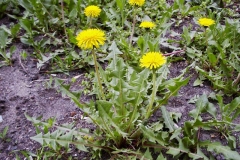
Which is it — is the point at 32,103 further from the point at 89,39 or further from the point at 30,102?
the point at 89,39

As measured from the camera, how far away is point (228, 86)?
7.39 ft

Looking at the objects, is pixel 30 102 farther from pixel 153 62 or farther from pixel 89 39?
pixel 153 62

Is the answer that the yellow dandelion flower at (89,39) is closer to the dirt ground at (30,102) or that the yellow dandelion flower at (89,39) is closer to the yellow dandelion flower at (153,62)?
the yellow dandelion flower at (153,62)

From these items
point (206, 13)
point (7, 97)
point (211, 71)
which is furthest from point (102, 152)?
point (206, 13)

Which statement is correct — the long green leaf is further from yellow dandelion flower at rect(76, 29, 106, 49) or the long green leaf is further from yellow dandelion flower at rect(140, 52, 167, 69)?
yellow dandelion flower at rect(76, 29, 106, 49)

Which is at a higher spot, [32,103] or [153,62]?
[153,62]

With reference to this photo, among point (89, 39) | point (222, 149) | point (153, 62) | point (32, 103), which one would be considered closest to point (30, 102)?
point (32, 103)

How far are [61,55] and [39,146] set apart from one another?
103cm

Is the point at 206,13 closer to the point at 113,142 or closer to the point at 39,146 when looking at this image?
the point at 113,142

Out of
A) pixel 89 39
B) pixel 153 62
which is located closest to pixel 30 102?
pixel 89 39

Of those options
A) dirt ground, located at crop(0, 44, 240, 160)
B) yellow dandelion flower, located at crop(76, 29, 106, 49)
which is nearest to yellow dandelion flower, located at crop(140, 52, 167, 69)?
yellow dandelion flower, located at crop(76, 29, 106, 49)

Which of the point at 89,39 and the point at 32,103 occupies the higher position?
the point at 89,39

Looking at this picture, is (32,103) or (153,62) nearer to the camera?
(153,62)

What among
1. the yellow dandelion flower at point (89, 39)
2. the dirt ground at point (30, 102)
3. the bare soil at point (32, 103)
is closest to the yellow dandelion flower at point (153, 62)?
the yellow dandelion flower at point (89, 39)
